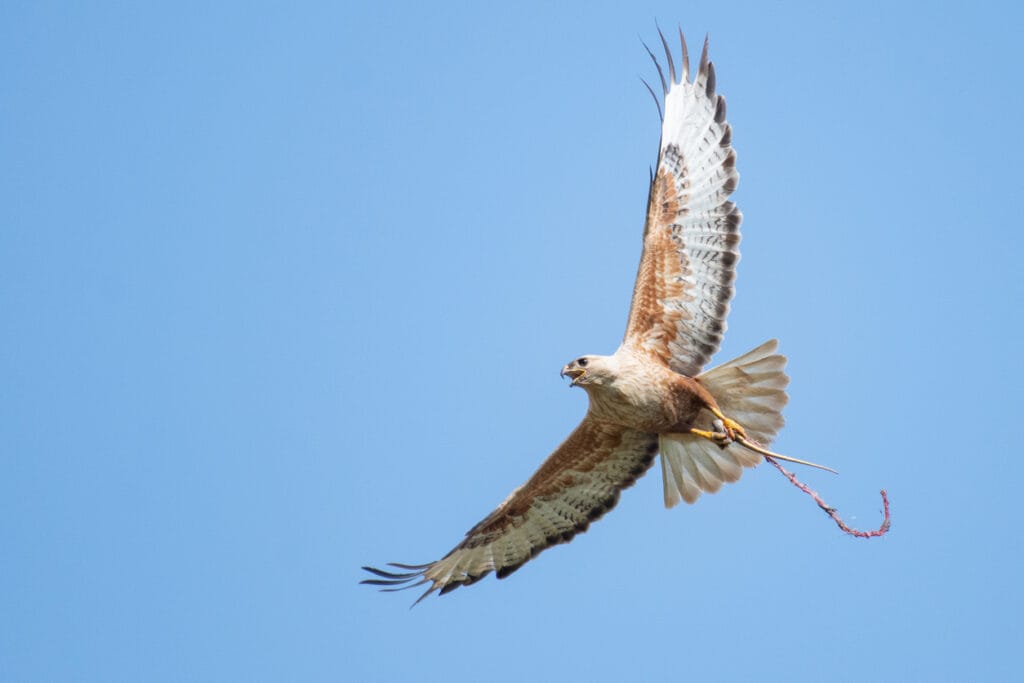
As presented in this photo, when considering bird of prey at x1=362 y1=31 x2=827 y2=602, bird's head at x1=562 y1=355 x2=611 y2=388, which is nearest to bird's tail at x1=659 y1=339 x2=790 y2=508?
bird of prey at x1=362 y1=31 x2=827 y2=602

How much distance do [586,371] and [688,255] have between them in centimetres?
110

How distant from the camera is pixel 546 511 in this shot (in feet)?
29.3

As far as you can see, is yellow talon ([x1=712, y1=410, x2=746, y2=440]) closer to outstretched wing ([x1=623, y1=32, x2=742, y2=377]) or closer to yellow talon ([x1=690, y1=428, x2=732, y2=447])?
yellow talon ([x1=690, y1=428, x2=732, y2=447])

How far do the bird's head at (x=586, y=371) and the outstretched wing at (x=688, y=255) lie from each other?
520mm

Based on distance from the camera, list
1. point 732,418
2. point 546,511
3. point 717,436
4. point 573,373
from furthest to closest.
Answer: point 546,511 < point 732,418 < point 717,436 < point 573,373

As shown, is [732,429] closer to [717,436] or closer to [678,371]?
[717,436]

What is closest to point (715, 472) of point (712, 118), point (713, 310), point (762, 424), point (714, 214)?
point (762, 424)

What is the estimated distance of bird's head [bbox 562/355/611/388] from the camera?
7773 millimetres

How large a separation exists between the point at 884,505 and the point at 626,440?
7.91 ft

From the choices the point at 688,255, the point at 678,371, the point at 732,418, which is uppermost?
the point at 688,255

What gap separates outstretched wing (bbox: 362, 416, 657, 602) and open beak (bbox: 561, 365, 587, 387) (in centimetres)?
90

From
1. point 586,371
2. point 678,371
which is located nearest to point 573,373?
point 586,371

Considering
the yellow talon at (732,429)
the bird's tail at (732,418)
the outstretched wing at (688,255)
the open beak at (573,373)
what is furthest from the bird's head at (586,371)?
the yellow talon at (732,429)

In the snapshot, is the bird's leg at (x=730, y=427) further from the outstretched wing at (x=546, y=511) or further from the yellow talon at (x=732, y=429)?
the outstretched wing at (x=546, y=511)
